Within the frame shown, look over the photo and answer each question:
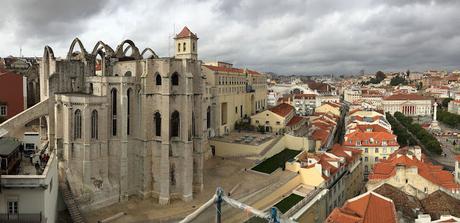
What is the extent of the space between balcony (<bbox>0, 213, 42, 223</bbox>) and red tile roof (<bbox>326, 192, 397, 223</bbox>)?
55.3ft

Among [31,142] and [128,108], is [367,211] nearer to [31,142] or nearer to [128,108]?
[128,108]

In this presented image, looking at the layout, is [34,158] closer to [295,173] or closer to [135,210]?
[135,210]

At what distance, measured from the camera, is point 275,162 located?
143 feet

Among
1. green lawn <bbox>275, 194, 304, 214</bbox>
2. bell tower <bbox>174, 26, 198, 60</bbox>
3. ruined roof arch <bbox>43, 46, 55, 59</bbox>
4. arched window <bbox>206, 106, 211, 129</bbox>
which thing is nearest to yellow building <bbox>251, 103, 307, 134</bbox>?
arched window <bbox>206, 106, 211, 129</bbox>

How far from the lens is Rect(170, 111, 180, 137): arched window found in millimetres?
32469

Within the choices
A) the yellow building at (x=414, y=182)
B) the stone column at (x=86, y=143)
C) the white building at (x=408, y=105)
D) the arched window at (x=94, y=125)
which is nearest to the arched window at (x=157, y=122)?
the arched window at (x=94, y=125)

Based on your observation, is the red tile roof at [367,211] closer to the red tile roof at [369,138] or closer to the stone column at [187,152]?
the stone column at [187,152]

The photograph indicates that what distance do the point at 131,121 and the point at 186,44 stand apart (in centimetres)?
1929

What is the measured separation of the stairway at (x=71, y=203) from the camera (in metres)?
25.1

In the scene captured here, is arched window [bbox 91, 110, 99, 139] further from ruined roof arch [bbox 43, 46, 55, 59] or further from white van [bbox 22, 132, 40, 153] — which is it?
ruined roof arch [bbox 43, 46, 55, 59]

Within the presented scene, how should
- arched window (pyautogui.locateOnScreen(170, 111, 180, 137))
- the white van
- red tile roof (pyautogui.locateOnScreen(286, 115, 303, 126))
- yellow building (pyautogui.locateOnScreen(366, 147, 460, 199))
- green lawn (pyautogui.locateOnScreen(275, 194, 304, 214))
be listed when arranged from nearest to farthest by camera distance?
the white van, green lawn (pyautogui.locateOnScreen(275, 194, 304, 214)), arched window (pyautogui.locateOnScreen(170, 111, 180, 137)), yellow building (pyautogui.locateOnScreen(366, 147, 460, 199)), red tile roof (pyautogui.locateOnScreen(286, 115, 303, 126))

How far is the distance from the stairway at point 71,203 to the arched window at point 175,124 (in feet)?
28.8

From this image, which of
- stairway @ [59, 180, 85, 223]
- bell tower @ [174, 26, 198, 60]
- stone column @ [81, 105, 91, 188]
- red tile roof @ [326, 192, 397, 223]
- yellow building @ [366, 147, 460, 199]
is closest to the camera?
stairway @ [59, 180, 85, 223]

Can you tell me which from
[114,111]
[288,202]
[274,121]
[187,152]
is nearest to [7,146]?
[114,111]
